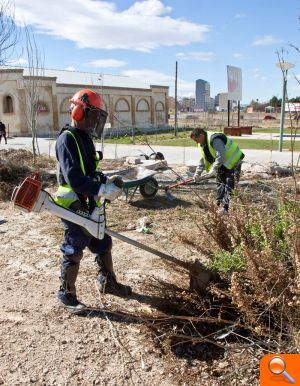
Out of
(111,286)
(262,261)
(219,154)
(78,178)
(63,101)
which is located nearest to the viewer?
(262,261)

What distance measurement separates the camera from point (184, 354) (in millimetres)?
2875

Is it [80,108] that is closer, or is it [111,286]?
[80,108]

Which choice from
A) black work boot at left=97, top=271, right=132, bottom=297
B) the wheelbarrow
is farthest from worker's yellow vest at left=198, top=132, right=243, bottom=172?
black work boot at left=97, top=271, right=132, bottom=297

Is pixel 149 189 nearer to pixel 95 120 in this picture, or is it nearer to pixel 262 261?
pixel 95 120

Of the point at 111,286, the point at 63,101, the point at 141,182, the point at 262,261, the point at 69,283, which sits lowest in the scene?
the point at 111,286

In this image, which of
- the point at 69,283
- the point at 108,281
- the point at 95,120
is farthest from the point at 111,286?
the point at 95,120

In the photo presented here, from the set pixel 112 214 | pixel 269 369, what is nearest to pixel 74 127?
pixel 269 369

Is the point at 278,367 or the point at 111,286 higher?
the point at 278,367

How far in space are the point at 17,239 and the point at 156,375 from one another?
3424 mm

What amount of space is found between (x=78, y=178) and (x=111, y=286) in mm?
1190

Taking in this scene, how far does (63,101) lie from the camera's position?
1271 inches

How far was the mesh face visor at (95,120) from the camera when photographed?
132 inches

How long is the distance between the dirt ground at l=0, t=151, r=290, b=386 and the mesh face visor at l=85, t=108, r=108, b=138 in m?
1.06

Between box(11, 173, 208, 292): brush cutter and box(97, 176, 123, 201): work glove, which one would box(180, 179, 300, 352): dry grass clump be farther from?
box(97, 176, 123, 201): work glove
